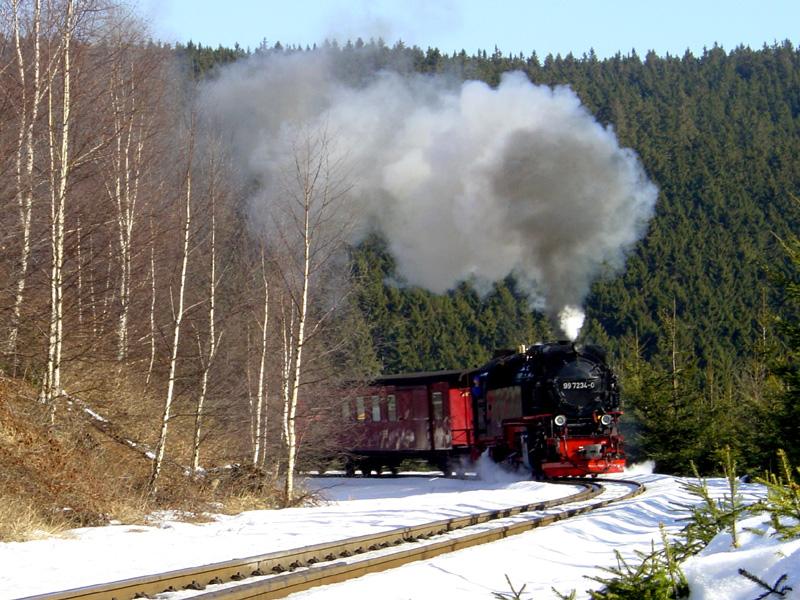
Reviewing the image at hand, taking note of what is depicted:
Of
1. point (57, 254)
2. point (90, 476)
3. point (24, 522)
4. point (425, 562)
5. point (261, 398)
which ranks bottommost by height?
point (425, 562)

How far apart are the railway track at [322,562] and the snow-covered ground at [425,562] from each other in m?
0.24

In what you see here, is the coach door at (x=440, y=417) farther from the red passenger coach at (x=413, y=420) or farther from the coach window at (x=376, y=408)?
the coach window at (x=376, y=408)

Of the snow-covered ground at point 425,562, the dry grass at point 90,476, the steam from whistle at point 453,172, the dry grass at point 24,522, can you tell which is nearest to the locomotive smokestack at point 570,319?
the steam from whistle at point 453,172

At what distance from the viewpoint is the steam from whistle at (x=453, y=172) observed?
28.3 m

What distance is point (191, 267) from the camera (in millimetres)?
25922

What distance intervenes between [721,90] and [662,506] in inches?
4246

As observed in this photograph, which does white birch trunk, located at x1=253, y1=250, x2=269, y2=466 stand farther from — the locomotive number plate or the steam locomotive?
the locomotive number plate

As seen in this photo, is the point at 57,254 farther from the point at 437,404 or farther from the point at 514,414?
the point at 437,404

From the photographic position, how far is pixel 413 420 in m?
25.2

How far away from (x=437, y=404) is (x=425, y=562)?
630 inches

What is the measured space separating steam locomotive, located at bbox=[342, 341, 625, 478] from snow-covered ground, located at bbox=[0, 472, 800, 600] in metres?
4.89

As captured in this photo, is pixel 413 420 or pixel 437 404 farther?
pixel 413 420

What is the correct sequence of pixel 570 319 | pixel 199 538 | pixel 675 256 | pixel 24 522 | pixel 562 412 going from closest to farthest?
pixel 24 522
pixel 199 538
pixel 562 412
pixel 570 319
pixel 675 256

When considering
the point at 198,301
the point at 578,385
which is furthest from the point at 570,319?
the point at 198,301
